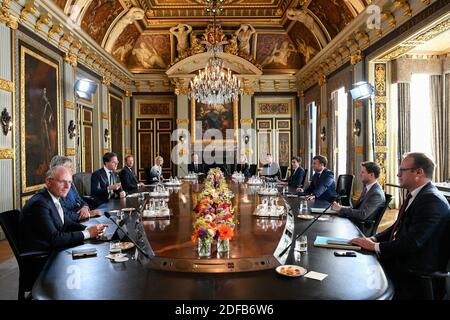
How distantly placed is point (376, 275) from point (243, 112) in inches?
483

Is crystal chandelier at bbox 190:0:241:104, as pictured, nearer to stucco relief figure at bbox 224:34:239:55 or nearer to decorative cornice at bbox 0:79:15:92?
stucco relief figure at bbox 224:34:239:55

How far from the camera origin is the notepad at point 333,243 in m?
2.78

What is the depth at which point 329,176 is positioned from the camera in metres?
6.21

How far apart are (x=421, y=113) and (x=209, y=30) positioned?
771 centimetres

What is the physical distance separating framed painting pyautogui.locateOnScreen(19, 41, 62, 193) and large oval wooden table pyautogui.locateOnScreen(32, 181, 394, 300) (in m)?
4.68

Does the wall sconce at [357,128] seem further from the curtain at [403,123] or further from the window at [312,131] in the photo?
the window at [312,131]

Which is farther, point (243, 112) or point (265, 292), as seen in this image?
point (243, 112)

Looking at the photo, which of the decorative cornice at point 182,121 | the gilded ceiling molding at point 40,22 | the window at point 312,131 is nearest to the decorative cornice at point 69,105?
the gilded ceiling molding at point 40,22

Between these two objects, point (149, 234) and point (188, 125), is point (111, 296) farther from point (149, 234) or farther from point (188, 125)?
point (188, 125)

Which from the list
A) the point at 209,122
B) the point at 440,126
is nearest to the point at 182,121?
the point at 209,122

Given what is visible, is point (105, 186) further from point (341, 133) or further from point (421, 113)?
point (421, 113)

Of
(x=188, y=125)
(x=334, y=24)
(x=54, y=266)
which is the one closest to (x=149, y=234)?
(x=54, y=266)

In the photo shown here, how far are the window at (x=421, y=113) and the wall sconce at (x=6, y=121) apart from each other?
888 cm

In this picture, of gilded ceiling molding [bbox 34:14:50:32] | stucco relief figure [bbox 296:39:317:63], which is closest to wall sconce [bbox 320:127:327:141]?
stucco relief figure [bbox 296:39:317:63]
